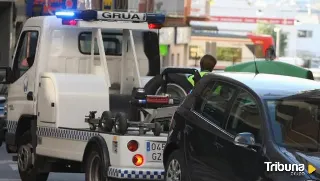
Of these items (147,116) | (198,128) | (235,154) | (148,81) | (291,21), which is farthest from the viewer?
(291,21)

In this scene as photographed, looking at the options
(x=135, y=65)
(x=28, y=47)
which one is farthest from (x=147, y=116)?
(x=28, y=47)

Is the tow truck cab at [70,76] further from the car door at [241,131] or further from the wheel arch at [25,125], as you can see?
the car door at [241,131]

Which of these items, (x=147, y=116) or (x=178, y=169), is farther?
(x=147, y=116)

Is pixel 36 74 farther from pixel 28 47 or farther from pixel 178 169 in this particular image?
pixel 178 169

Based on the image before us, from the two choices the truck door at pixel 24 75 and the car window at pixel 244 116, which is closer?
the car window at pixel 244 116

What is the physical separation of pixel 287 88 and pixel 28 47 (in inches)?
221

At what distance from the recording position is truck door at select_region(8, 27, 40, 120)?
1250 centimetres

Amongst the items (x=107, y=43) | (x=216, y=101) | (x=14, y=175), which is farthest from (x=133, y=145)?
(x=14, y=175)

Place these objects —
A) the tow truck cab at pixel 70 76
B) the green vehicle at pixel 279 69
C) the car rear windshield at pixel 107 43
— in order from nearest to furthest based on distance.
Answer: the tow truck cab at pixel 70 76, the car rear windshield at pixel 107 43, the green vehicle at pixel 279 69

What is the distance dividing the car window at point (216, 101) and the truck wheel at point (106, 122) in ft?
4.45

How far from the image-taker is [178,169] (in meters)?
9.41

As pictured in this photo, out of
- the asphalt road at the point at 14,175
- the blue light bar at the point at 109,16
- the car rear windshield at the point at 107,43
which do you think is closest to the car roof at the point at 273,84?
the blue light bar at the point at 109,16

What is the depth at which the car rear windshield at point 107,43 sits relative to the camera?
12797 mm

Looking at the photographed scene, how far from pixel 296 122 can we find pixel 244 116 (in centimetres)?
55
